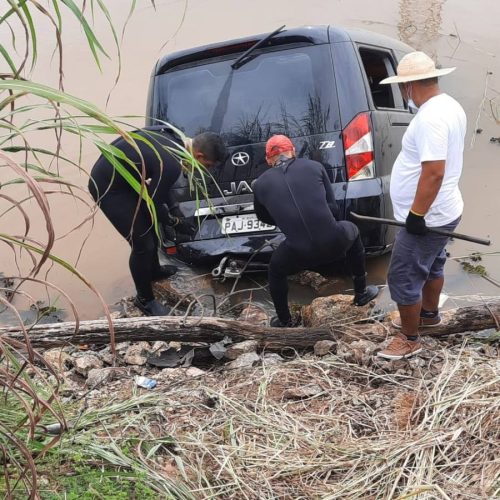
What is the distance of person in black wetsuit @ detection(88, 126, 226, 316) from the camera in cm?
396

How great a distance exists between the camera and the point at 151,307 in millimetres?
4688

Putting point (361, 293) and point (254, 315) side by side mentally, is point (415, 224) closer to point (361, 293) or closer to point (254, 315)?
point (361, 293)

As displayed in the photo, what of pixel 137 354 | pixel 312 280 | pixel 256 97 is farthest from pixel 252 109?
pixel 137 354

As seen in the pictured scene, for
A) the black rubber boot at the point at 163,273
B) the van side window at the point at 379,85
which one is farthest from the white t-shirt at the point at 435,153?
the black rubber boot at the point at 163,273

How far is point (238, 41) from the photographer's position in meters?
4.58

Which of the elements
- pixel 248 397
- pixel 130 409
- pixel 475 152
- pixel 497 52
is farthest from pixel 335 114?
pixel 497 52

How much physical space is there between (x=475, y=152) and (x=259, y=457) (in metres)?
5.80

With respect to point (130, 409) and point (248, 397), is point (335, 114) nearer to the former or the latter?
point (248, 397)

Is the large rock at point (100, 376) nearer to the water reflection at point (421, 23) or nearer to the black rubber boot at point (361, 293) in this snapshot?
the black rubber boot at point (361, 293)

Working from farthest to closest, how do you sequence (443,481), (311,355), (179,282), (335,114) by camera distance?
(179,282) < (335,114) < (311,355) < (443,481)

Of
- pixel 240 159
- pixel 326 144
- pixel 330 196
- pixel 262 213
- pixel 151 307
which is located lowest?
pixel 151 307

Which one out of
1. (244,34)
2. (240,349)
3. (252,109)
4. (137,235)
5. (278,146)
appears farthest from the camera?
(244,34)

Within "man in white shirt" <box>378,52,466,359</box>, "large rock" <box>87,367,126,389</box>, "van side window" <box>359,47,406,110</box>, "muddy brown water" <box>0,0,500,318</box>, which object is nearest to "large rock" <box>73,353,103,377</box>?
"large rock" <box>87,367,126,389</box>

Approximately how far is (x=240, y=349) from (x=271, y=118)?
172cm
